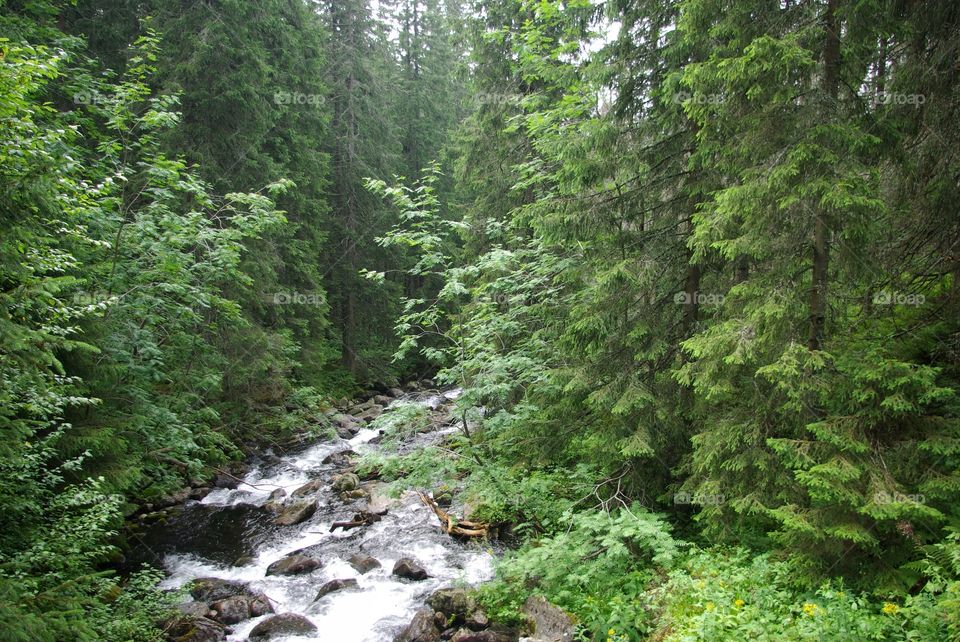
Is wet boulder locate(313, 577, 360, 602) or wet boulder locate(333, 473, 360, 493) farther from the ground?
wet boulder locate(333, 473, 360, 493)

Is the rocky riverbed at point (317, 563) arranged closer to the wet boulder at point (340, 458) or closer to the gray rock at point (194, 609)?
the gray rock at point (194, 609)

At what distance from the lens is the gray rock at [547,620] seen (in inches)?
240

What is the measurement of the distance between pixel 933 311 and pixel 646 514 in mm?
3777

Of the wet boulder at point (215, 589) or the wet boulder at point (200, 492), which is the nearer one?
the wet boulder at point (215, 589)

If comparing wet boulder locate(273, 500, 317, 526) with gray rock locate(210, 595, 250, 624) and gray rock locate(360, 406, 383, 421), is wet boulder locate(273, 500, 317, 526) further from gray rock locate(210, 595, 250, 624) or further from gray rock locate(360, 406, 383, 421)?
gray rock locate(360, 406, 383, 421)

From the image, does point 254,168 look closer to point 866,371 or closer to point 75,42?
point 75,42

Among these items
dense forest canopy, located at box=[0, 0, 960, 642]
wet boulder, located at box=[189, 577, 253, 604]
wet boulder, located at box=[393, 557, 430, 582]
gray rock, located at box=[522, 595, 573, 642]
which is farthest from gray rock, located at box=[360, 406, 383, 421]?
gray rock, located at box=[522, 595, 573, 642]

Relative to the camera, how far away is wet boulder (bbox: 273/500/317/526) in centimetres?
1102

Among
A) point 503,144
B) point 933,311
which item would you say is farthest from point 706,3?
point 503,144

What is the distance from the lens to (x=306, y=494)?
40.7 ft

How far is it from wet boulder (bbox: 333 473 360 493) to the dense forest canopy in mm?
2712

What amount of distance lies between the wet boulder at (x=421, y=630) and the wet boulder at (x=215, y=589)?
9.82ft

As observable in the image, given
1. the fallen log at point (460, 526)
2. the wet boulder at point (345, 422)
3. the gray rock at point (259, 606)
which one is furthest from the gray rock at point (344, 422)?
the gray rock at point (259, 606)

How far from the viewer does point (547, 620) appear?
6375 millimetres
